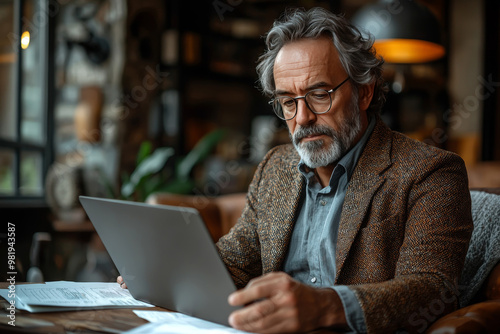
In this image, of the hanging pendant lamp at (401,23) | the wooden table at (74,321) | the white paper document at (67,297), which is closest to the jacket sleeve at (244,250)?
the white paper document at (67,297)

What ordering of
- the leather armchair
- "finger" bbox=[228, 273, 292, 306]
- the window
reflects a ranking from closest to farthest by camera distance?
"finger" bbox=[228, 273, 292, 306], the leather armchair, the window

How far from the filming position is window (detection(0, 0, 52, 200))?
3113 mm

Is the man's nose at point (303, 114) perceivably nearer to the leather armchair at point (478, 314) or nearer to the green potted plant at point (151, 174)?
the leather armchair at point (478, 314)

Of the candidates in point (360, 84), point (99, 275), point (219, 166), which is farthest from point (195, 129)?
point (360, 84)

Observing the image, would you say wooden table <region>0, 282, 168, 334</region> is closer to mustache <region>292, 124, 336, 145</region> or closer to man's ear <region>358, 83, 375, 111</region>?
mustache <region>292, 124, 336, 145</region>

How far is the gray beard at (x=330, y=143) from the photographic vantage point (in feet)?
4.57

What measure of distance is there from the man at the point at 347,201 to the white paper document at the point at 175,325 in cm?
21

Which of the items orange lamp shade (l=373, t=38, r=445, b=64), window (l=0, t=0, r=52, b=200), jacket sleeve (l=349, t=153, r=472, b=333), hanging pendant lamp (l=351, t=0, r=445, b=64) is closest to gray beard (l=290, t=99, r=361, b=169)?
jacket sleeve (l=349, t=153, r=472, b=333)

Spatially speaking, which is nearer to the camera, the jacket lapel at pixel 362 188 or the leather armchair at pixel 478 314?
the leather armchair at pixel 478 314

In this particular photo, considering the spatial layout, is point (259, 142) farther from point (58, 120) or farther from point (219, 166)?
point (58, 120)

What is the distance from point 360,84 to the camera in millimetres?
1461

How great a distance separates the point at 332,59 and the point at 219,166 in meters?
3.25

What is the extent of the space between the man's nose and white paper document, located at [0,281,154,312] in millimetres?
633

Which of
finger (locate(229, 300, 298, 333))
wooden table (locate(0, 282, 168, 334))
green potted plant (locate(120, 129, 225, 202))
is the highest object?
finger (locate(229, 300, 298, 333))
